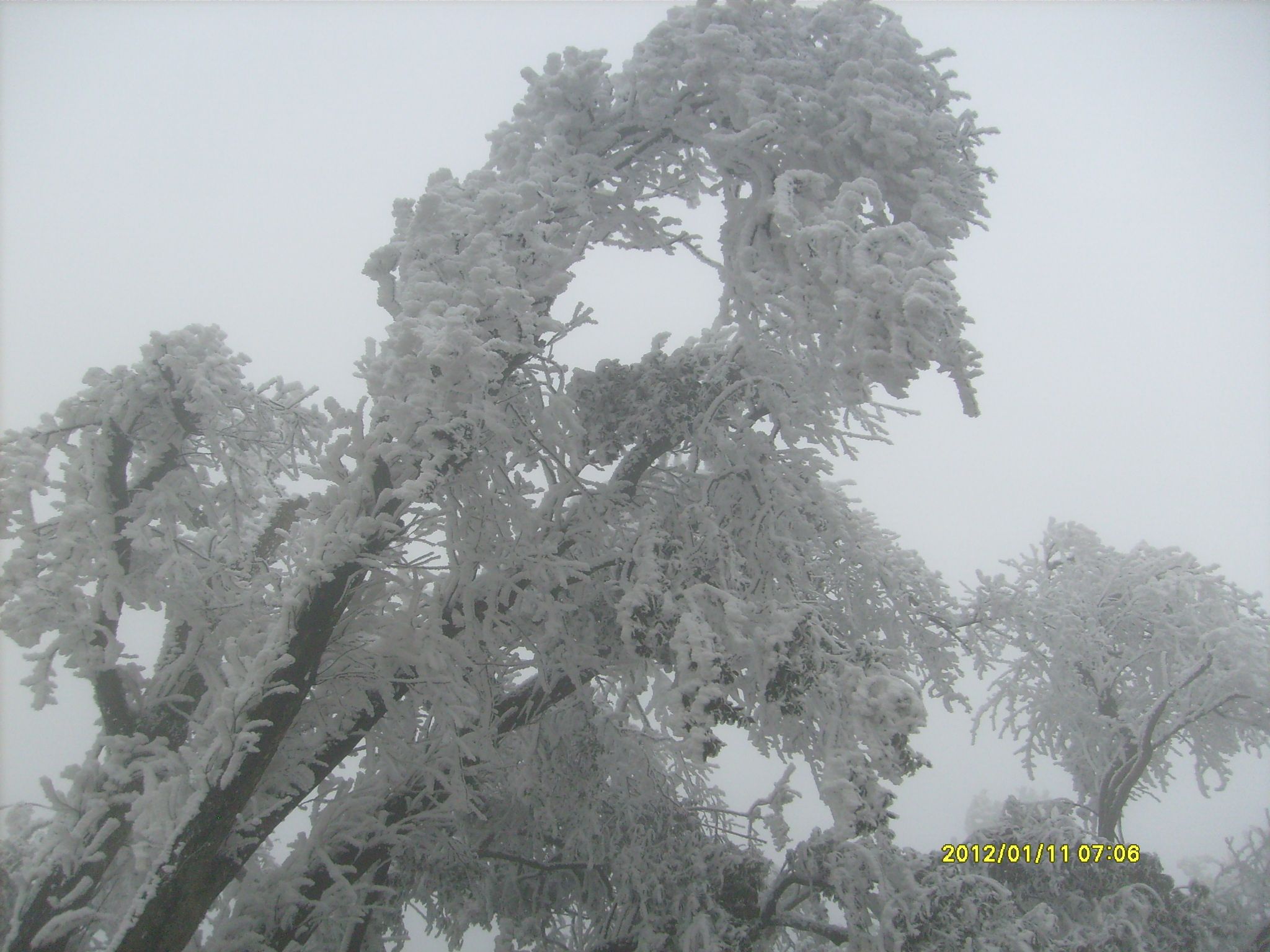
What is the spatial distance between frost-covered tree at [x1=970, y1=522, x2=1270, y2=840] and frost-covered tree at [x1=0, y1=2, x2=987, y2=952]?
16.0 feet

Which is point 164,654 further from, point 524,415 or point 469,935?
point 469,935

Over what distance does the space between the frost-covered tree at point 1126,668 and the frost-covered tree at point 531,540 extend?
192 inches

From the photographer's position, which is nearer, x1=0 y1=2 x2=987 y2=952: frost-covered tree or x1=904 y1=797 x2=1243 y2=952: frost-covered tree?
x1=0 y1=2 x2=987 y2=952: frost-covered tree

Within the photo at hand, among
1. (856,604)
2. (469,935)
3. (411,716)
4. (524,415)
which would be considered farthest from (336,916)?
(469,935)

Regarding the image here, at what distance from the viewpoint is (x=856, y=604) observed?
23.6 feet

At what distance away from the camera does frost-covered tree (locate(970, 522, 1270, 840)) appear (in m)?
9.32
